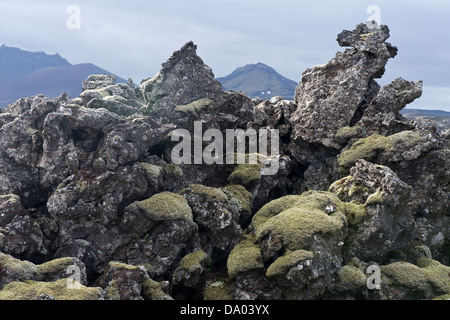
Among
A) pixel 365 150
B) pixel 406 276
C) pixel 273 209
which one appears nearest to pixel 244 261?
pixel 273 209

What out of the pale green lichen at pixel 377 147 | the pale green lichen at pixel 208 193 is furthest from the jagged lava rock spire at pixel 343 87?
the pale green lichen at pixel 208 193

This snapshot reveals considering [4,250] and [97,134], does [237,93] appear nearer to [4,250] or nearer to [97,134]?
[97,134]

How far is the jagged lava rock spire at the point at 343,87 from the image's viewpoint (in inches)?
1200

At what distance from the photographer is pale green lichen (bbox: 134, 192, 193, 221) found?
65.7 ft

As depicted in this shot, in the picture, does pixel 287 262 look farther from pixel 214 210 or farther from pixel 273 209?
pixel 214 210

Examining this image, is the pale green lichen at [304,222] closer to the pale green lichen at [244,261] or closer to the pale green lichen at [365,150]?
the pale green lichen at [244,261]

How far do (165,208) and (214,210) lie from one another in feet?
10.4

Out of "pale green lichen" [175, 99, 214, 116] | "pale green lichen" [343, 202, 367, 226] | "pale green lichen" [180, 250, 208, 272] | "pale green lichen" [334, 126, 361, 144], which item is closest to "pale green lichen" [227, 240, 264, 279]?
"pale green lichen" [180, 250, 208, 272]

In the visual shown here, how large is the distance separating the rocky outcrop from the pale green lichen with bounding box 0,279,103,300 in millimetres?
70

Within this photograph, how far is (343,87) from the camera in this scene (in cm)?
3138

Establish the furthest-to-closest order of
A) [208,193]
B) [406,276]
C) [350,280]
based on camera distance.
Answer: [208,193]
[406,276]
[350,280]

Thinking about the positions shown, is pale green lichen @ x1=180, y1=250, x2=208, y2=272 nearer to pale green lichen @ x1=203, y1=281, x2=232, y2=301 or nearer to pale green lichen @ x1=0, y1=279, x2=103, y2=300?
pale green lichen @ x1=203, y1=281, x2=232, y2=301

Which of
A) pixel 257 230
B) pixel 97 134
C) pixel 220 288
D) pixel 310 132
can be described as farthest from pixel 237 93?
pixel 220 288
